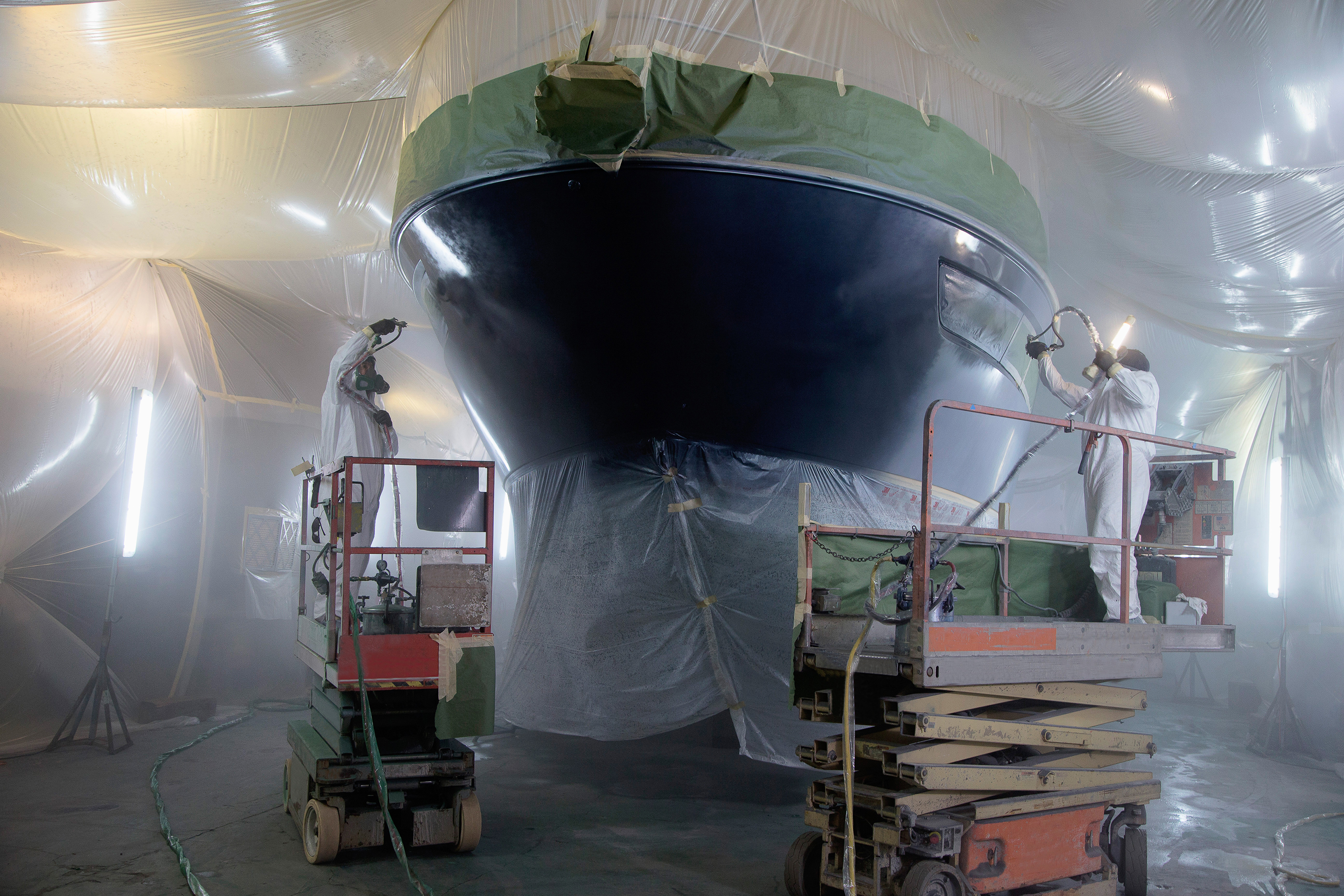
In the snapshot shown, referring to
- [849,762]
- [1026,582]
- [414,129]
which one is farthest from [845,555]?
[414,129]

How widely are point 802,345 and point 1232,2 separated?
8.50 feet

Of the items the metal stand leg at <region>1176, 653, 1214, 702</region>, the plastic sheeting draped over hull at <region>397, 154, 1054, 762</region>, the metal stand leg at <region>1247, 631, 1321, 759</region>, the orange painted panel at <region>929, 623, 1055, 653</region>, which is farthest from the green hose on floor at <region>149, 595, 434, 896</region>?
the metal stand leg at <region>1176, 653, 1214, 702</region>

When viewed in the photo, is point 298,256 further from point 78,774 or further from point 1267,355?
point 1267,355

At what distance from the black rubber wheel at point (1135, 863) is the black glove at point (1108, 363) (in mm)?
2094

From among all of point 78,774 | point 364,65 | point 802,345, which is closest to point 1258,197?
point 802,345

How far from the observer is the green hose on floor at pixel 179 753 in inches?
142

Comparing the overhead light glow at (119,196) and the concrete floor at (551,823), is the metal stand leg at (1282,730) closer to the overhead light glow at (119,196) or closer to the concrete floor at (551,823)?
the concrete floor at (551,823)

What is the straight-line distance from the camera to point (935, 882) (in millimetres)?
3107

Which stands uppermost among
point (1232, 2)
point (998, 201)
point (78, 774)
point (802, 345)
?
point (1232, 2)

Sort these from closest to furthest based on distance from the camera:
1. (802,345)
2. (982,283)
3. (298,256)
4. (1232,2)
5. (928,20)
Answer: (1232,2) < (928,20) < (802,345) < (982,283) < (298,256)

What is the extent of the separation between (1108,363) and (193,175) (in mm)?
6440

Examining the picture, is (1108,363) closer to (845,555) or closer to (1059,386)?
(1059,386)

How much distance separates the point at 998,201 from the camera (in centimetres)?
537

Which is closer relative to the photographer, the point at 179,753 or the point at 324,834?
the point at 324,834
